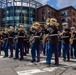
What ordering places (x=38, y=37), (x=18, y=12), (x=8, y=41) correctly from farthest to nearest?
(x=18, y=12) → (x=8, y=41) → (x=38, y=37)

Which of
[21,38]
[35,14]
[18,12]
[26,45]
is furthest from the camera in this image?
[35,14]

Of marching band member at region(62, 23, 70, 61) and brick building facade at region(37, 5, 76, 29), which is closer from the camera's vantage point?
marching band member at region(62, 23, 70, 61)

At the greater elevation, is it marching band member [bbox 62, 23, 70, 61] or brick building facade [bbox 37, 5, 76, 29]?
brick building facade [bbox 37, 5, 76, 29]

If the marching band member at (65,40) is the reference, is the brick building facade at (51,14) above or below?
above

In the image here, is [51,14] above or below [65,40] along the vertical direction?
above

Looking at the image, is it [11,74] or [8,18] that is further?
[8,18]

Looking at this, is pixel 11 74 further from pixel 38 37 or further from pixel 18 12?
pixel 18 12

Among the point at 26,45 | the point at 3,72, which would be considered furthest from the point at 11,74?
the point at 26,45

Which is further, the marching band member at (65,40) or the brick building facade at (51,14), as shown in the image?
the brick building facade at (51,14)

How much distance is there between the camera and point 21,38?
11.1 meters

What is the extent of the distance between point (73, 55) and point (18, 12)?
199ft

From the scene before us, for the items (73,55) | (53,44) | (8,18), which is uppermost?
(8,18)

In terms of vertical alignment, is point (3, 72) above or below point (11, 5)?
below

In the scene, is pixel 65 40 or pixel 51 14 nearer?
pixel 65 40
